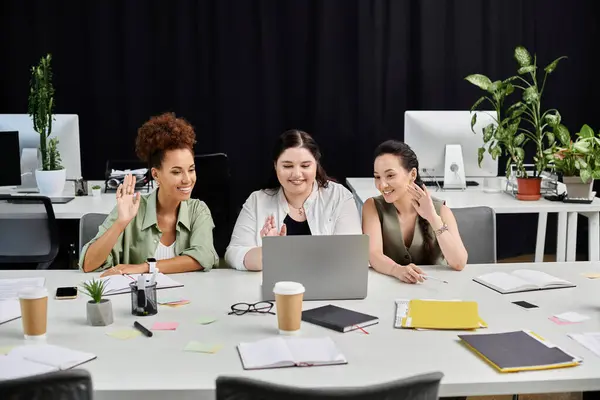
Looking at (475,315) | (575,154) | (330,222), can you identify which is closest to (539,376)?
(475,315)

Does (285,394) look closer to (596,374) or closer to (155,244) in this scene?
(596,374)

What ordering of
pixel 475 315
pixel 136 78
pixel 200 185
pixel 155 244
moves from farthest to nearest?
pixel 136 78 → pixel 200 185 → pixel 155 244 → pixel 475 315

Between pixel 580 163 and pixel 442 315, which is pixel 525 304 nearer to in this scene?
pixel 442 315

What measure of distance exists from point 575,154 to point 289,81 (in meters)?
2.59

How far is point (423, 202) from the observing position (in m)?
2.76

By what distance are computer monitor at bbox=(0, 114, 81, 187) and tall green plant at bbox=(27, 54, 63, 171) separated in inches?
1.9

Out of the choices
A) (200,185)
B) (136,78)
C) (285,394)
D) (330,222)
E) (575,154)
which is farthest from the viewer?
(136,78)

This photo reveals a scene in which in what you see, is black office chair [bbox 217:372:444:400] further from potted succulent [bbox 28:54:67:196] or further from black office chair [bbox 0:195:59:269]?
potted succulent [bbox 28:54:67:196]

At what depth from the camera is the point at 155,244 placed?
2752 millimetres

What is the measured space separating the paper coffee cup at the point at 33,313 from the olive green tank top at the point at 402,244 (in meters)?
1.41

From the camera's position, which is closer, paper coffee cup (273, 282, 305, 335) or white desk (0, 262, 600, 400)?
white desk (0, 262, 600, 400)

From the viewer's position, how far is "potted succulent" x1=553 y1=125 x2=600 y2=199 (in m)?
3.84

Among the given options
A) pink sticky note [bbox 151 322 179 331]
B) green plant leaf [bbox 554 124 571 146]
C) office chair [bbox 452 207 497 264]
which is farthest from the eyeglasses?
green plant leaf [bbox 554 124 571 146]

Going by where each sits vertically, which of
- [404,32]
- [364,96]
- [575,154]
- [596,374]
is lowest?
[596,374]
